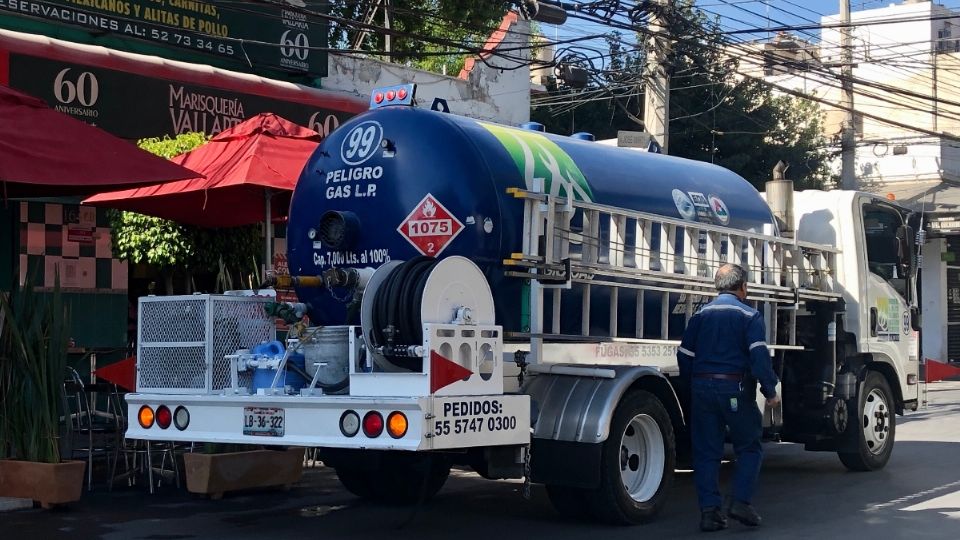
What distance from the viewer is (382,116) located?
27.1 feet

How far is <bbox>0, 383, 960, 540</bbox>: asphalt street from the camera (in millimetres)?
7949

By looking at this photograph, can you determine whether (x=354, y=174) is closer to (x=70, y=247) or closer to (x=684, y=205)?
(x=684, y=205)

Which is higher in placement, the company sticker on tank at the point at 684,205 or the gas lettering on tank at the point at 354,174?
the gas lettering on tank at the point at 354,174

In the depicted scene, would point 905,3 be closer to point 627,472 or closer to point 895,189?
point 895,189

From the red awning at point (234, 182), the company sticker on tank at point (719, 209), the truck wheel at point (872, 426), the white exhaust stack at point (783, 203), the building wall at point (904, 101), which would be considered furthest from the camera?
the building wall at point (904, 101)

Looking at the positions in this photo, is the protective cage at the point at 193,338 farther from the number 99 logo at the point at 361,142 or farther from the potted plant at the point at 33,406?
the potted plant at the point at 33,406

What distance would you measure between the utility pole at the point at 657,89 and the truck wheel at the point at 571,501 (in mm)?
9516

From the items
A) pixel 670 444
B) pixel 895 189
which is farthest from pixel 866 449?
pixel 895 189

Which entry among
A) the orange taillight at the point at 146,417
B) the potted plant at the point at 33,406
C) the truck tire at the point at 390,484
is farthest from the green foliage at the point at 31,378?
the truck tire at the point at 390,484

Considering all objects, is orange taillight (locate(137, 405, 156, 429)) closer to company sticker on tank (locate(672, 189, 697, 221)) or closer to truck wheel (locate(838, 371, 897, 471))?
company sticker on tank (locate(672, 189, 697, 221))

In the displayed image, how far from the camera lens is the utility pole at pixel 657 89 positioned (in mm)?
16875

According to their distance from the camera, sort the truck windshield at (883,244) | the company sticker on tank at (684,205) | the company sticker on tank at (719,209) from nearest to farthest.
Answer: the company sticker on tank at (684,205), the company sticker on tank at (719,209), the truck windshield at (883,244)

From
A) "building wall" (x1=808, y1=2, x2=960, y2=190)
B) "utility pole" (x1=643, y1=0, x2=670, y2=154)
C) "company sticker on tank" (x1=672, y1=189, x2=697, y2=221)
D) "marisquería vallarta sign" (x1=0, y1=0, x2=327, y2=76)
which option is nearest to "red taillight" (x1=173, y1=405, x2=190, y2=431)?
"company sticker on tank" (x1=672, y1=189, x2=697, y2=221)

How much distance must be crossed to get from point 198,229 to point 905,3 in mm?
43056
